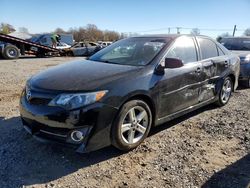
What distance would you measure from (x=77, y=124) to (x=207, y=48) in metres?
3.22

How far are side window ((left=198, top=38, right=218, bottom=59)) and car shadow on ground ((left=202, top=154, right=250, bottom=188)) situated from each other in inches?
87.3

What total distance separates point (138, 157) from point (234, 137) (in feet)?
5.63

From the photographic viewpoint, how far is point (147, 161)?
3.62 meters

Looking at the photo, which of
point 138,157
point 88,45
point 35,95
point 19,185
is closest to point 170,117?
point 138,157

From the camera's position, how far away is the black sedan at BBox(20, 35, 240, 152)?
3.33 m

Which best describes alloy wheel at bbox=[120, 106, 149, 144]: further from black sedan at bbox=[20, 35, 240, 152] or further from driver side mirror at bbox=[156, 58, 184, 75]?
driver side mirror at bbox=[156, 58, 184, 75]

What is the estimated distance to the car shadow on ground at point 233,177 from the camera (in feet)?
10.2

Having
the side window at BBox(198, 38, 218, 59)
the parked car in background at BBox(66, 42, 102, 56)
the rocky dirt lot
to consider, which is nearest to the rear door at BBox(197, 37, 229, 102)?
the side window at BBox(198, 38, 218, 59)

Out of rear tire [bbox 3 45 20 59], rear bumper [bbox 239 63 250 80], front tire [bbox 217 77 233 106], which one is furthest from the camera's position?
rear tire [bbox 3 45 20 59]

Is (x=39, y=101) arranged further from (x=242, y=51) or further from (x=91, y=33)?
(x=91, y=33)

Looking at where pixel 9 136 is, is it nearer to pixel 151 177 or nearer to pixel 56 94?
pixel 56 94

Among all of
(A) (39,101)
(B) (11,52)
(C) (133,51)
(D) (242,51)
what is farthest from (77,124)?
(B) (11,52)

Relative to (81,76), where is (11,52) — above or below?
below

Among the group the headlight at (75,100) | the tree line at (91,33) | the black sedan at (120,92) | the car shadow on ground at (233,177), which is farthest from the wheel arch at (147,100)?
the tree line at (91,33)
